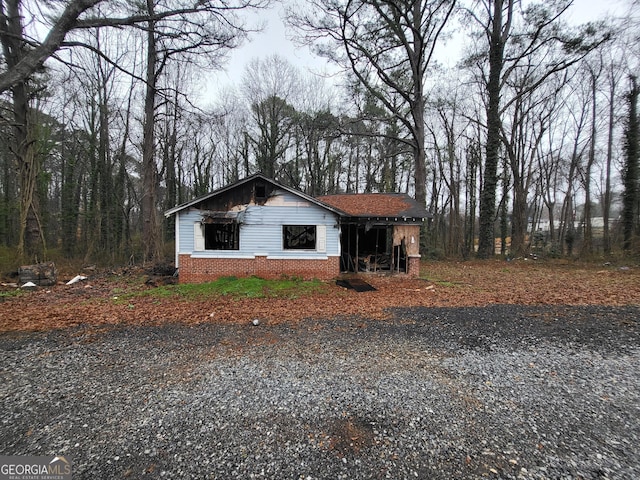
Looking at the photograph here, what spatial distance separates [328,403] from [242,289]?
6591 millimetres

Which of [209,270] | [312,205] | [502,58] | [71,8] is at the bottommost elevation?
[209,270]

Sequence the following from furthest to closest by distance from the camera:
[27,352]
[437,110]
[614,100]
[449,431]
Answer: [437,110], [614,100], [27,352], [449,431]

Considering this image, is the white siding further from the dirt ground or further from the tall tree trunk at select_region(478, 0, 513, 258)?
the tall tree trunk at select_region(478, 0, 513, 258)

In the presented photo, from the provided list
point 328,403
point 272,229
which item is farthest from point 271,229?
point 328,403

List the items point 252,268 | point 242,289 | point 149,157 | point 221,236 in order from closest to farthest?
point 242,289
point 252,268
point 221,236
point 149,157

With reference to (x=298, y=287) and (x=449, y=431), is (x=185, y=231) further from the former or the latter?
(x=449, y=431)

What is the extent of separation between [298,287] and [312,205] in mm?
3402

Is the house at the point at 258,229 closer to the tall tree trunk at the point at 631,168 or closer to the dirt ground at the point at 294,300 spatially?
the dirt ground at the point at 294,300

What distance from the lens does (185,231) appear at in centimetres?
1026

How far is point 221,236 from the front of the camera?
13.4 meters

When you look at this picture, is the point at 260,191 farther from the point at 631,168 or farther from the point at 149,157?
the point at 631,168

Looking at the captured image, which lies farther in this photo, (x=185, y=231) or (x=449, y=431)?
(x=185, y=231)

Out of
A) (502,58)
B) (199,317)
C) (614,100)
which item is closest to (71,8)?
(199,317)

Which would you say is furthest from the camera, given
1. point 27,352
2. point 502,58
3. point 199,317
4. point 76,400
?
point 502,58
